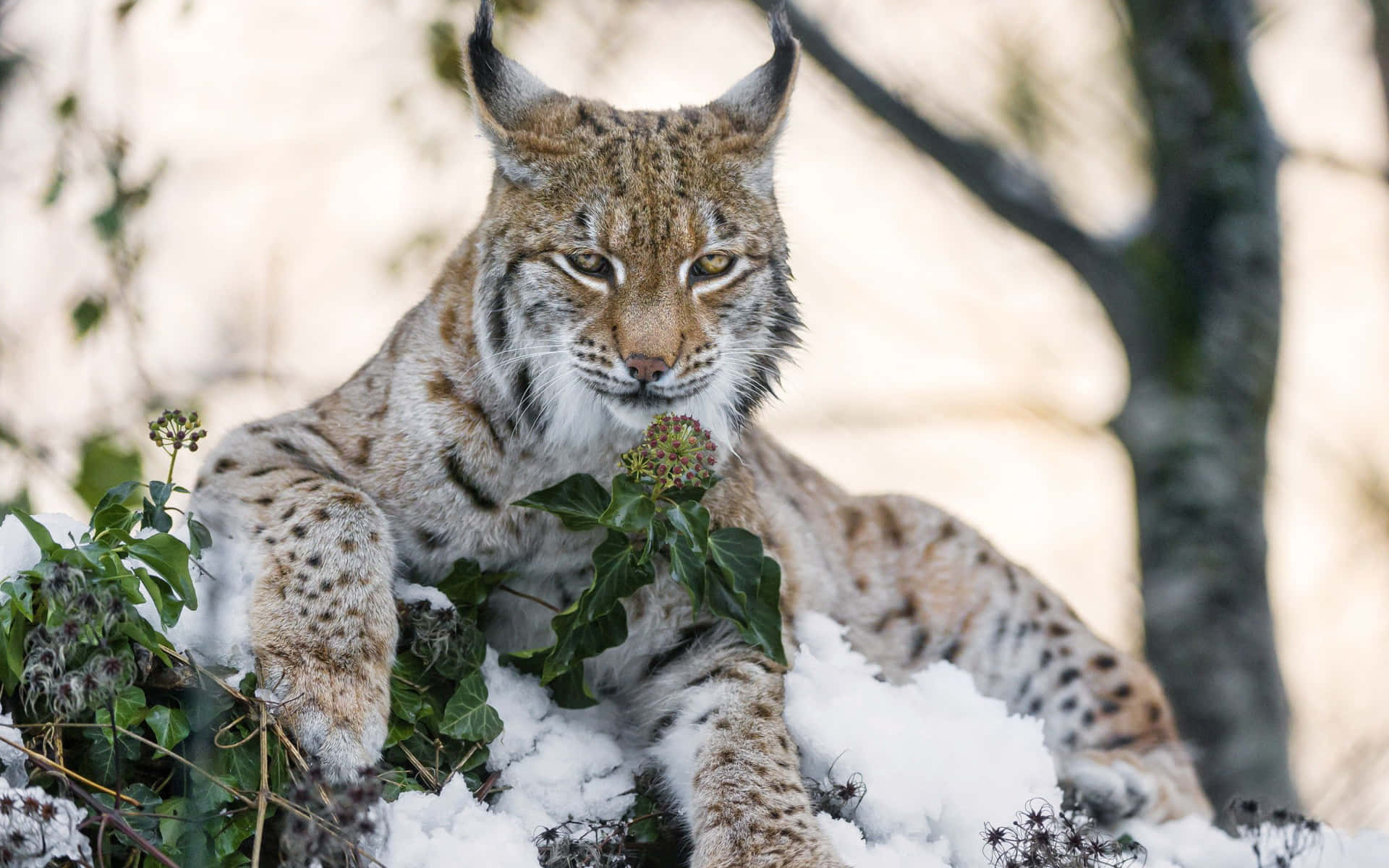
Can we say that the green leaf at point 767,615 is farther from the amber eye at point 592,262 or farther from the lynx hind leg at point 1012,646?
the lynx hind leg at point 1012,646

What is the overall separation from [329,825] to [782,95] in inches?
98.4

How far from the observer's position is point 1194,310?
9.38m

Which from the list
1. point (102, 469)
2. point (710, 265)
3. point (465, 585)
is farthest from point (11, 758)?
point (102, 469)

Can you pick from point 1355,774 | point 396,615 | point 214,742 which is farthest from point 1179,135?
point 214,742

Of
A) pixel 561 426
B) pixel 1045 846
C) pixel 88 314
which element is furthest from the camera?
pixel 88 314

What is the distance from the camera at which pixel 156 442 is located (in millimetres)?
3172

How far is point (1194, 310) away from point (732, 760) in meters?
6.82

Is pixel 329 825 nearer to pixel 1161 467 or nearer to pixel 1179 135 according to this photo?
pixel 1161 467

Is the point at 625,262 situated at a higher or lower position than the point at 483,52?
lower

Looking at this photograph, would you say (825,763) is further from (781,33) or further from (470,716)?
(781,33)

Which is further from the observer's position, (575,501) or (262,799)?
(575,501)

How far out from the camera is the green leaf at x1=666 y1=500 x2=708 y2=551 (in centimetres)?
334

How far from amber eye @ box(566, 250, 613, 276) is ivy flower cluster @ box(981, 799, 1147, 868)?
1.70 meters

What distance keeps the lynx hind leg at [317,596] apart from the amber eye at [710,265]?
1.07 meters
